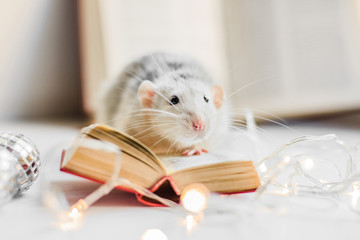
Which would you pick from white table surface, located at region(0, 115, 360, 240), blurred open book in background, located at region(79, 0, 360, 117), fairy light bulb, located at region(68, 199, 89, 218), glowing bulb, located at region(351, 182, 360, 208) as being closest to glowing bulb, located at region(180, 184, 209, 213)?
white table surface, located at region(0, 115, 360, 240)

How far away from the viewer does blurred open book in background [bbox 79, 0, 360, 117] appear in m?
1.85

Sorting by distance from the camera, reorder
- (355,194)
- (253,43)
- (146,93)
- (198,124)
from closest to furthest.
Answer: (355,194)
(198,124)
(146,93)
(253,43)

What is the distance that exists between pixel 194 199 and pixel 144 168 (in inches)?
4.2

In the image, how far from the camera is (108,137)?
0.57 meters

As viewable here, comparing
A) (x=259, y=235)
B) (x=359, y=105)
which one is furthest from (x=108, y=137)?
(x=359, y=105)

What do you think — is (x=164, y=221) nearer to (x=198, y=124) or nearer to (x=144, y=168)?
(x=144, y=168)

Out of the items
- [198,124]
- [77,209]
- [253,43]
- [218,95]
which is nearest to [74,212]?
[77,209]

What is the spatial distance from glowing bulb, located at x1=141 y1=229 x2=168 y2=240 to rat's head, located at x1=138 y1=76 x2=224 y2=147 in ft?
1.01

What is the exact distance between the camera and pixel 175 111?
0.82 metres

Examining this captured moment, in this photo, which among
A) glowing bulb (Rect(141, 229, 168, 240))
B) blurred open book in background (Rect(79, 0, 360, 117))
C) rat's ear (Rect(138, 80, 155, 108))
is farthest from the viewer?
blurred open book in background (Rect(79, 0, 360, 117))

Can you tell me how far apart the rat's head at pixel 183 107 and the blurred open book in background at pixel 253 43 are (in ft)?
1.72

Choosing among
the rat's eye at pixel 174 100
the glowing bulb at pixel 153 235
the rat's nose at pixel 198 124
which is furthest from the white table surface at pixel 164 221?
the rat's eye at pixel 174 100

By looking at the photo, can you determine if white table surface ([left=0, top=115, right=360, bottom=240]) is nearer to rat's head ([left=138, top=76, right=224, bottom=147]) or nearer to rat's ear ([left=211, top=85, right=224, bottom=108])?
rat's head ([left=138, top=76, right=224, bottom=147])

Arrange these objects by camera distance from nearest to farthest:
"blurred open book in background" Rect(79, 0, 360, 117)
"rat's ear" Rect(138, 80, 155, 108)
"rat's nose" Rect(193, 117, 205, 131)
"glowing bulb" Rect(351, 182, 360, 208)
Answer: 1. "glowing bulb" Rect(351, 182, 360, 208)
2. "rat's nose" Rect(193, 117, 205, 131)
3. "rat's ear" Rect(138, 80, 155, 108)
4. "blurred open book in background" Rect(79, 0, 360, 117)
